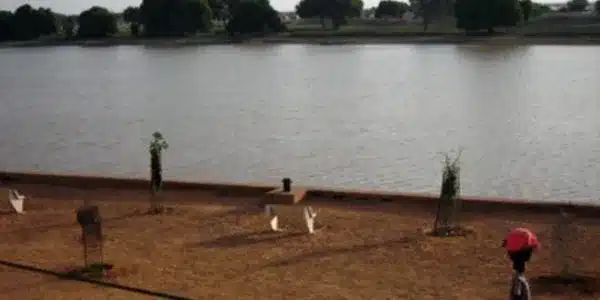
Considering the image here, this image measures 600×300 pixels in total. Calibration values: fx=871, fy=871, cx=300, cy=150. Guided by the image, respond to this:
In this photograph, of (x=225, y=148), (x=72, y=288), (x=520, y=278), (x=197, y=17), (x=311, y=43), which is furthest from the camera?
(x=197, y=17)

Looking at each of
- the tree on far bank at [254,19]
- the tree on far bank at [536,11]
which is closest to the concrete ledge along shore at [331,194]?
the tree on far bank at [254,19]

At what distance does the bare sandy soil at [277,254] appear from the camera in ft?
18.8

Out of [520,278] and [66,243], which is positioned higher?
[520,278]

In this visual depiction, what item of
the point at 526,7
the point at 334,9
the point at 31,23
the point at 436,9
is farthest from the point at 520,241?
the point at 31,23

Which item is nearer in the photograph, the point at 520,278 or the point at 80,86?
the point at 520,278

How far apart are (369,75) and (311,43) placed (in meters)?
35.1

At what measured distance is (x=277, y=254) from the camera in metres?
6.61

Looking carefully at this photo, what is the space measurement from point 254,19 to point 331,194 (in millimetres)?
66340

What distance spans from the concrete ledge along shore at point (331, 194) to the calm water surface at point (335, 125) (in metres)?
2.54

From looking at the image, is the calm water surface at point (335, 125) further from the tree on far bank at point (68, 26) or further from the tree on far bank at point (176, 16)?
the tree on far bank at point (68, 26)

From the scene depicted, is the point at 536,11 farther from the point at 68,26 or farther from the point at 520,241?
the point at 520,241

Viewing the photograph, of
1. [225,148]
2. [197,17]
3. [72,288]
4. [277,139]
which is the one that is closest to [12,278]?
[72,288]

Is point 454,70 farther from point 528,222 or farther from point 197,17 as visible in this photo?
point 197,17

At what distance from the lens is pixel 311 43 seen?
7062 centimetres
